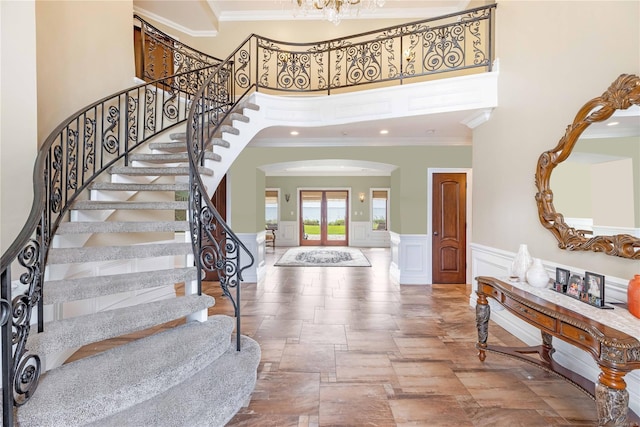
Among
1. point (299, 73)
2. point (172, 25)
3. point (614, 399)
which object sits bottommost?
point (614, 399)

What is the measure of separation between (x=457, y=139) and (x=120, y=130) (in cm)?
565

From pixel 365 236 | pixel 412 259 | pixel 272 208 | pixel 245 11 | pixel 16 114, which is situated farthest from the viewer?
pixel 272 208

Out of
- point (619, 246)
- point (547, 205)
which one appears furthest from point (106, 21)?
point (619, 246)

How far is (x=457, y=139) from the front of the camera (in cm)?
597

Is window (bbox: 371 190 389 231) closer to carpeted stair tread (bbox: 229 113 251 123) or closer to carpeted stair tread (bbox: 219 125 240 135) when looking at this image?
carpeted stair tread (bbox: 229 113 251 123)

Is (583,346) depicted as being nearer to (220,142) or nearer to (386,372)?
(386,372)

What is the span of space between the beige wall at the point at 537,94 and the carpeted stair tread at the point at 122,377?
3.11 metres

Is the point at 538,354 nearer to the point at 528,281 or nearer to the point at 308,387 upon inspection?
the point at 528,281

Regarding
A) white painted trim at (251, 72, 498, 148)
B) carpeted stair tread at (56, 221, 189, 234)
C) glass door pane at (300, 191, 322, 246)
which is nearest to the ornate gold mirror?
white painted trim at (251, 72, 498, 148)

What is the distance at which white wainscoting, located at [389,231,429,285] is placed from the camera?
6.12 metres

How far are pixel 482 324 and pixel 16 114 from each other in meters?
4.18

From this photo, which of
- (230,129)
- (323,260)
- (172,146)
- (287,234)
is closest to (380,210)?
(287,234)

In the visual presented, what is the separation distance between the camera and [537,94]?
315cm

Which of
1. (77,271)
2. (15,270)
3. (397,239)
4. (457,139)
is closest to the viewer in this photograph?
(15,270)
